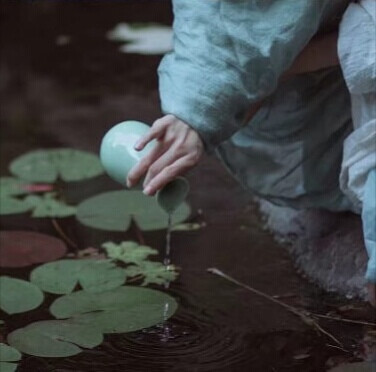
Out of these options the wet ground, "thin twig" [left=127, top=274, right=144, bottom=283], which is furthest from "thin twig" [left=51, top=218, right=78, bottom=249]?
"thin twig" [left=127, top=274, right=144, bottom=283]

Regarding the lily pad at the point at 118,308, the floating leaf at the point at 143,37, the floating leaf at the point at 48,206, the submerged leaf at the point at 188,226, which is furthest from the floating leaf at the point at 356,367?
the floating leaf at the point at 143,37

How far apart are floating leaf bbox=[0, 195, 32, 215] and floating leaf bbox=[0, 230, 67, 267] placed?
3.4 inches

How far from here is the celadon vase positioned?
147cm

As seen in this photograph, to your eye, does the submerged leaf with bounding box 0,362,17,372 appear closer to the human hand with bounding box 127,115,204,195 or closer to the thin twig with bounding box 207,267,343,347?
the human hand with bounding box 127,115,204,195

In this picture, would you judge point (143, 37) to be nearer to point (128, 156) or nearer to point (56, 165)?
point (56, 165)

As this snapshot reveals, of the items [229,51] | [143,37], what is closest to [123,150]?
[229,51]

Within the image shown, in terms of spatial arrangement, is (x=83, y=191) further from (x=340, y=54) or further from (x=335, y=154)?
(x=340, y=54)

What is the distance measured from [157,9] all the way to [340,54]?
5.97 feet

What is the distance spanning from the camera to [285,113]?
1.69 meters

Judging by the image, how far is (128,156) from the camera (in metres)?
1.47

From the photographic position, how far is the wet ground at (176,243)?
1.44 m

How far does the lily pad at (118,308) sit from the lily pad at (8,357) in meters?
0.11

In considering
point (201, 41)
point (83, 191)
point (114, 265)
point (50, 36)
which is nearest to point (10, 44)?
point (50, 36)

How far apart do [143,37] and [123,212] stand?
1.15 meters
